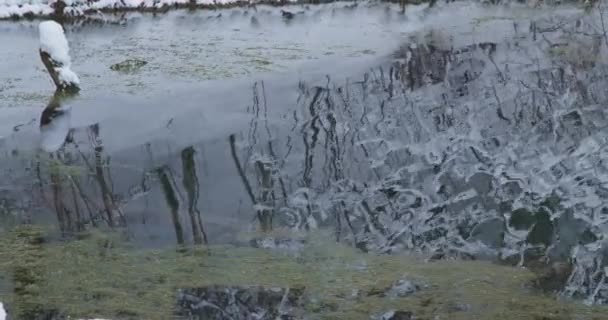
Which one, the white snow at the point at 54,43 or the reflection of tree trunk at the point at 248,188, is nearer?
the reflection of tree trunk at the point at 248,188

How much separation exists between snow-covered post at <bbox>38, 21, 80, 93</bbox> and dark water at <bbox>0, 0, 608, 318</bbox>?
0.38 metres

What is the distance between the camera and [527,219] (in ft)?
21.6

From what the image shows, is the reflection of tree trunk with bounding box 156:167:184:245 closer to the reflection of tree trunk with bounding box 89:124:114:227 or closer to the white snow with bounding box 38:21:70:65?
the reflection of tree trunk with bounding box 89:124:114:227

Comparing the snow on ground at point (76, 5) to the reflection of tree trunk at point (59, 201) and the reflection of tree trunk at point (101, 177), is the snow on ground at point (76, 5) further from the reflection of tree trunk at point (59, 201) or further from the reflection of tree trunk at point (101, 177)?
the reflection of tree trunk at point (59, 201)

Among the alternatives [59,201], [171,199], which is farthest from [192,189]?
[59,201]

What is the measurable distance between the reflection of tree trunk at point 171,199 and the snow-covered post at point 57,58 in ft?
11.2

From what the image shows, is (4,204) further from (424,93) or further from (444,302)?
(424,93)

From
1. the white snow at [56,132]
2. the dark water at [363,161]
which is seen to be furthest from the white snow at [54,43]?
the white snow at [56,132]

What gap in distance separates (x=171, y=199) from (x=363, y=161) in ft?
6.27

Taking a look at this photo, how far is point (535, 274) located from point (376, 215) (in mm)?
1529

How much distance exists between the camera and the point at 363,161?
313 inches

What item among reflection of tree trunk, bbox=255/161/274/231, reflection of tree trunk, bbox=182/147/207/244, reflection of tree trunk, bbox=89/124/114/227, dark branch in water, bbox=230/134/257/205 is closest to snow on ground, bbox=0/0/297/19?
reflection of tree trunk, bbox=89/124/114/227

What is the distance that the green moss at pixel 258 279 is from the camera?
520cm

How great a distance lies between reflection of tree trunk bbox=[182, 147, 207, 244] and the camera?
21.4ft
